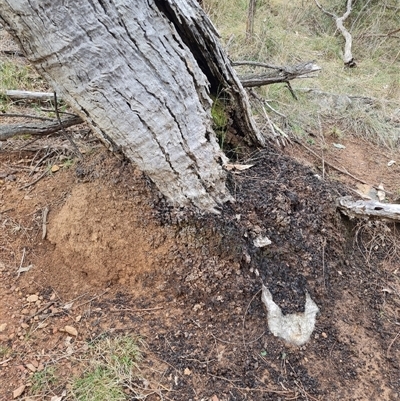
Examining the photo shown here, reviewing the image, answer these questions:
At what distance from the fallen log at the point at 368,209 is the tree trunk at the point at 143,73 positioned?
561 millimetres

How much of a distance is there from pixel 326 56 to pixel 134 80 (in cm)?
441

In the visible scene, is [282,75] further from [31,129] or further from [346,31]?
[346,31]

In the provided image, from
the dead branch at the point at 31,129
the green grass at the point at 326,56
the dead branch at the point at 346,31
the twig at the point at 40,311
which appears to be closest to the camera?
the twig at the point at 40,311

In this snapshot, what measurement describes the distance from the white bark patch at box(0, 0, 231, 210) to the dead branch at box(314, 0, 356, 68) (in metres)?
3.96

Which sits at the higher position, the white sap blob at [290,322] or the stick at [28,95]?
the stick at [28,95]

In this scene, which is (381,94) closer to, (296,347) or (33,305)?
(296,347)

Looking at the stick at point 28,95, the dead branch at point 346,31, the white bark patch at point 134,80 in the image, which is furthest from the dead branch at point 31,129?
the dead branch at point 346,31

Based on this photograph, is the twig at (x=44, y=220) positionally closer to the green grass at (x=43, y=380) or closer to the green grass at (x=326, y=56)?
the green grass at (x=43, y=380)

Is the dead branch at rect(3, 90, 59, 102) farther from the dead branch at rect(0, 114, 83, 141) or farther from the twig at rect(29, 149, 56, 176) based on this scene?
the dead branch at rect(0, 114, 83, 141)

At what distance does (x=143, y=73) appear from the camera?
4.06 feet

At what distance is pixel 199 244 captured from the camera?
1.56 metres

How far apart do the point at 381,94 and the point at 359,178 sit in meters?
2.20

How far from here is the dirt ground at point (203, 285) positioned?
4.50ft

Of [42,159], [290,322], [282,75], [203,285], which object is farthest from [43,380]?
[282,75]
